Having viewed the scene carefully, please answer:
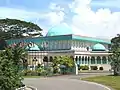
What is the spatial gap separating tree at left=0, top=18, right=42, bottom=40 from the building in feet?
23.8

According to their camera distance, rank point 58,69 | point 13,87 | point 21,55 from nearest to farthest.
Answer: point 13,87 < point 21,55 < point 58,69

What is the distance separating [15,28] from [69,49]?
21736mm

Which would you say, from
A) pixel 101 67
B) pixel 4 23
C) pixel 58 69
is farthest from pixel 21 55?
pixel 4 23

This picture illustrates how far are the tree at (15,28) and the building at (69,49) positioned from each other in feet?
23.8

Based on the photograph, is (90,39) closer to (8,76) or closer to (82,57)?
(82,57)

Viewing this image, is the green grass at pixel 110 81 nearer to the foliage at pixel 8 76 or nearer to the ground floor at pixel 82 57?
the foliage at pixel 8 76

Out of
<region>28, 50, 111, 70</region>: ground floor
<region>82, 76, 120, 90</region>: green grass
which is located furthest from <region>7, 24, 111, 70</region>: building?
<region>82, 76, 120, 90</region>: green grass

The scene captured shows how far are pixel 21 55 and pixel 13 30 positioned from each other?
2502 inches

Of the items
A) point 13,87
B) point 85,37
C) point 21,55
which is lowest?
point 13,87

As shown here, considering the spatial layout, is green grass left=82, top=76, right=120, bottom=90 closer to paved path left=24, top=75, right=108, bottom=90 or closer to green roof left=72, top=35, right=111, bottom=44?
paved path left=24, top=75, right=108, bottom=90

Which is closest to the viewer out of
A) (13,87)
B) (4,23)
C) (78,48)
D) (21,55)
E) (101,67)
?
(13,87)

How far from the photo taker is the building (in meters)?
77.8

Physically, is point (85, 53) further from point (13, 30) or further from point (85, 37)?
point (13, 30)

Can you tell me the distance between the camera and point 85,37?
8644 centimetres
